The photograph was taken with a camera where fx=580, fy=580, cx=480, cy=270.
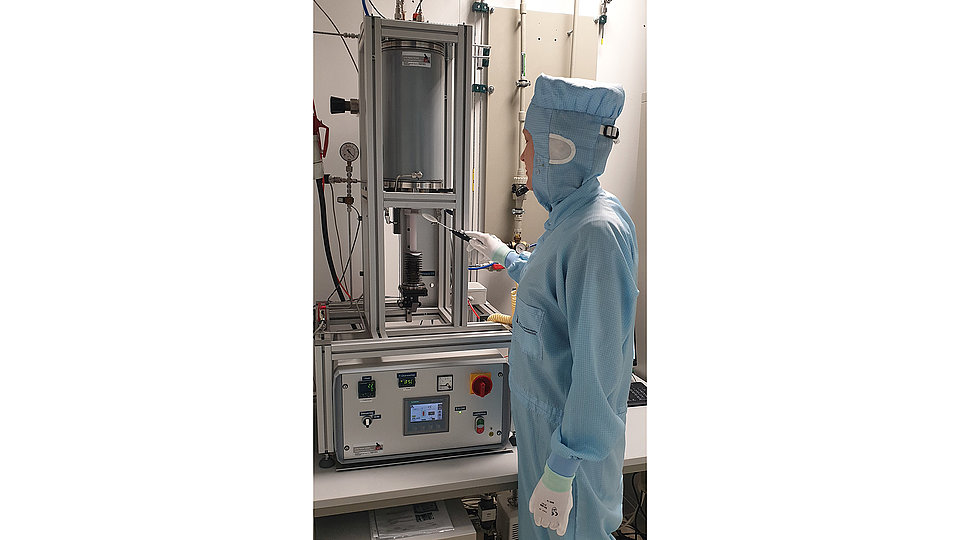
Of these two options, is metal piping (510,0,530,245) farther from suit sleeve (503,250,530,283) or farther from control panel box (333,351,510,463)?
control panel box (333,351,510,463)

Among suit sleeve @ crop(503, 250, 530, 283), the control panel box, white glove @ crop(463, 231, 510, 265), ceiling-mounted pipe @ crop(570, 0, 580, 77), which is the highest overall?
ceiling-mounted pipe @ crop(570, 0, 580, 77)

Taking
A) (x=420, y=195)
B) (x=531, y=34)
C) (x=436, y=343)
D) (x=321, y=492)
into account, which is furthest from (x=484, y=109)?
(x=321, y=492)

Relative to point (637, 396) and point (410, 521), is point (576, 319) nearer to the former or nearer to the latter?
point (410, 521)

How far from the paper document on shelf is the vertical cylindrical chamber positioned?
932mm

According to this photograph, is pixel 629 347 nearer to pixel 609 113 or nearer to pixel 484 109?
pixel 609 113

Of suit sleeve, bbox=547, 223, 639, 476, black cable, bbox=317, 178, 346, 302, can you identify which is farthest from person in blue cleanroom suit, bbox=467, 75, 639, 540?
black cable, bbox=317, 178, 346, 302

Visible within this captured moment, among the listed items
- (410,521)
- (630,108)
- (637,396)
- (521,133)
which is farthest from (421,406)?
(630,108)

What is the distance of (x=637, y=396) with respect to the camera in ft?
7.29

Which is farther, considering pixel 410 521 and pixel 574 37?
pixel 574 37

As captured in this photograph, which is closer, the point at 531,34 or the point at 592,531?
the point at 592,531

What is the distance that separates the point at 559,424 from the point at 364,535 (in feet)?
2.10

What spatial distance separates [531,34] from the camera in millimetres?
2596

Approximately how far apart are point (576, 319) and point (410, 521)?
0.78 meters

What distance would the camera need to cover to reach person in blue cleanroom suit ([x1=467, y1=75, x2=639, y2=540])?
1300mm
